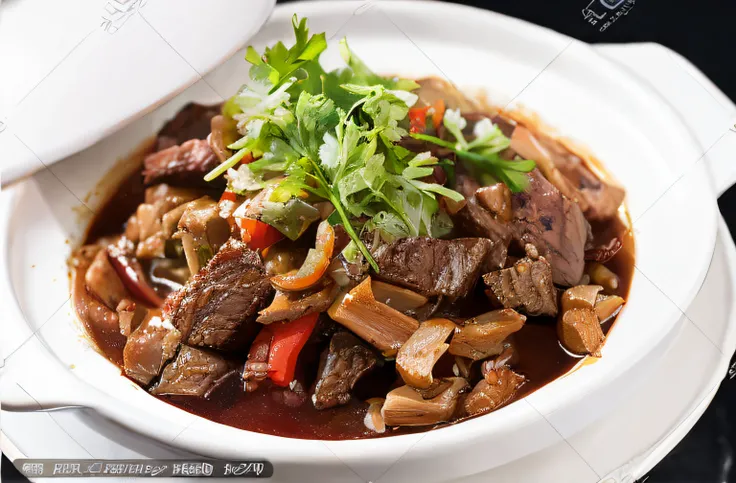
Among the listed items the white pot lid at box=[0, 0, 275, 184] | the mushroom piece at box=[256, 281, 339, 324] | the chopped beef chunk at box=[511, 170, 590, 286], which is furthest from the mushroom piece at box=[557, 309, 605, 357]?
the white pot lid at box=[0, 0, 275, 184]

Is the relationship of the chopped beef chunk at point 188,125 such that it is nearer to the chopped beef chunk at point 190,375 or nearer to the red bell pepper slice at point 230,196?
the red bell pepper slice at point 230,196

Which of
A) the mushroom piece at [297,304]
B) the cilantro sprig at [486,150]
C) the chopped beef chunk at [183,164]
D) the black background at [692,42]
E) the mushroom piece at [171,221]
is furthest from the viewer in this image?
the chopped beef chunk at [183,164]

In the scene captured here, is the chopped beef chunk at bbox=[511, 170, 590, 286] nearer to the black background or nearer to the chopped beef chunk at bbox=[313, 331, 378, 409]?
the black background

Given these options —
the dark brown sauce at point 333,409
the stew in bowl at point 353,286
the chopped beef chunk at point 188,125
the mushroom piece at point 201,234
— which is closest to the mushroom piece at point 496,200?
the stew in bowl at point 353,286

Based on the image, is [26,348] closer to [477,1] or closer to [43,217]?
[43,217]

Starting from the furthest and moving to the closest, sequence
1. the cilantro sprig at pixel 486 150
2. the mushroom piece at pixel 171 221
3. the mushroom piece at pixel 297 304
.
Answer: the mushroom piece at pixel 171 221 → the cilantro sprig at pixel 486 150 → the mushroom piece at pixel 297 304

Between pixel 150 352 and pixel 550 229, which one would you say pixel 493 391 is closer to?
pixel 550 229

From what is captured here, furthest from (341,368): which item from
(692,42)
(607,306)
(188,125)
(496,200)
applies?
(692,42)
